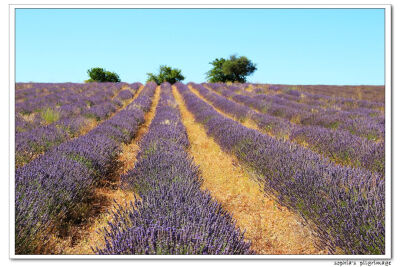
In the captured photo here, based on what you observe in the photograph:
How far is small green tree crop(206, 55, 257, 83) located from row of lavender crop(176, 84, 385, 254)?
29158 millimetres

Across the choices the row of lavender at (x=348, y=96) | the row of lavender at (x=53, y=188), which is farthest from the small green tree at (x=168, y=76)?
the row of lavender at (x=53, y=188)

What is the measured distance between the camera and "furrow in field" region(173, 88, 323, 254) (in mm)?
2215

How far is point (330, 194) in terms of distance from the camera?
2107mm

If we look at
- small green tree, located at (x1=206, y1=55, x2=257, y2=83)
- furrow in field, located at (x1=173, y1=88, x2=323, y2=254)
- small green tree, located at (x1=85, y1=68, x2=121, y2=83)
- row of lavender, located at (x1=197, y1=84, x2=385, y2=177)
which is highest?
small green tree, located at (x1=206, y1=55, x2=257, y2=83)

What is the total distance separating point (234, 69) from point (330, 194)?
3140 centimetres

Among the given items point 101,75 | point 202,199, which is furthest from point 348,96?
point 101,75

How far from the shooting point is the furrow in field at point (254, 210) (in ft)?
7.27

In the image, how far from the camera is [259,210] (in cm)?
282

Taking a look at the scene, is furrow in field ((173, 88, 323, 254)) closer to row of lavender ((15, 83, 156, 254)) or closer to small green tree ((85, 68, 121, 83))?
row of lavender ((15, 83, 156, 254))

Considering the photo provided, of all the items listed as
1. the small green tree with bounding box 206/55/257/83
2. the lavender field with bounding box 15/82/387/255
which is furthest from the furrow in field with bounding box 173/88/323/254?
the small green tree with bounding box 206/55/257/83

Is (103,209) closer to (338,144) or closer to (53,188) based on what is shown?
(53,188)
